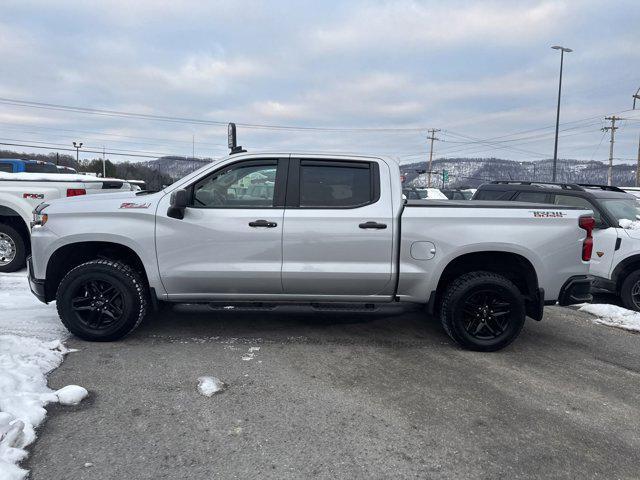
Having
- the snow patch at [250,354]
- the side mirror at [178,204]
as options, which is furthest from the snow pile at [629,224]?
the side mirror at [178,204]

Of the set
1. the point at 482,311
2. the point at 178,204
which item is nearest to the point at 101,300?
the point at 178,204

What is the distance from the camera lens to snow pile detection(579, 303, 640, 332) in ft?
18.8

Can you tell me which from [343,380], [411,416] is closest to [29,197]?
[343,380]

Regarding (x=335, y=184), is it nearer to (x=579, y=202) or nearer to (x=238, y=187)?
(x=238, y=187)

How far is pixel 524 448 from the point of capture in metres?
2.93

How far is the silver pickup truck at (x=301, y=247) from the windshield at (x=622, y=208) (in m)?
2.92

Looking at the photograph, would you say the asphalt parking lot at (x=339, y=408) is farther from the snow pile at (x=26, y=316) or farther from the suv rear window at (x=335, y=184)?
the suv rear window at (x=335, y=184)

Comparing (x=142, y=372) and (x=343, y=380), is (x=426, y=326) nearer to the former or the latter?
(x=343, y=380)

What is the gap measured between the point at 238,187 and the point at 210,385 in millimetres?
1866

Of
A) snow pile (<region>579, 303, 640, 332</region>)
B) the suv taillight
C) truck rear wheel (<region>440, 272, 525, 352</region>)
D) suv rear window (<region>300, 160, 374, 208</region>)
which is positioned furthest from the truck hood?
snow pile (<region>579, 303, 640, 332</region>)

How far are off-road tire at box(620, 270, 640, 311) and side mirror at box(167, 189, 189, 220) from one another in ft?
19.6

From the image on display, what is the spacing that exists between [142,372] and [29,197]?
16.8 ft

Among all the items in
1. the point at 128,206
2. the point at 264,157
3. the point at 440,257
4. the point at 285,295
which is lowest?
the point at 285,295

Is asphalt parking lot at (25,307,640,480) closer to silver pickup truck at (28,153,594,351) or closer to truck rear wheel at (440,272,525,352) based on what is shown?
truck rear wheel at (440,272,525,352)
